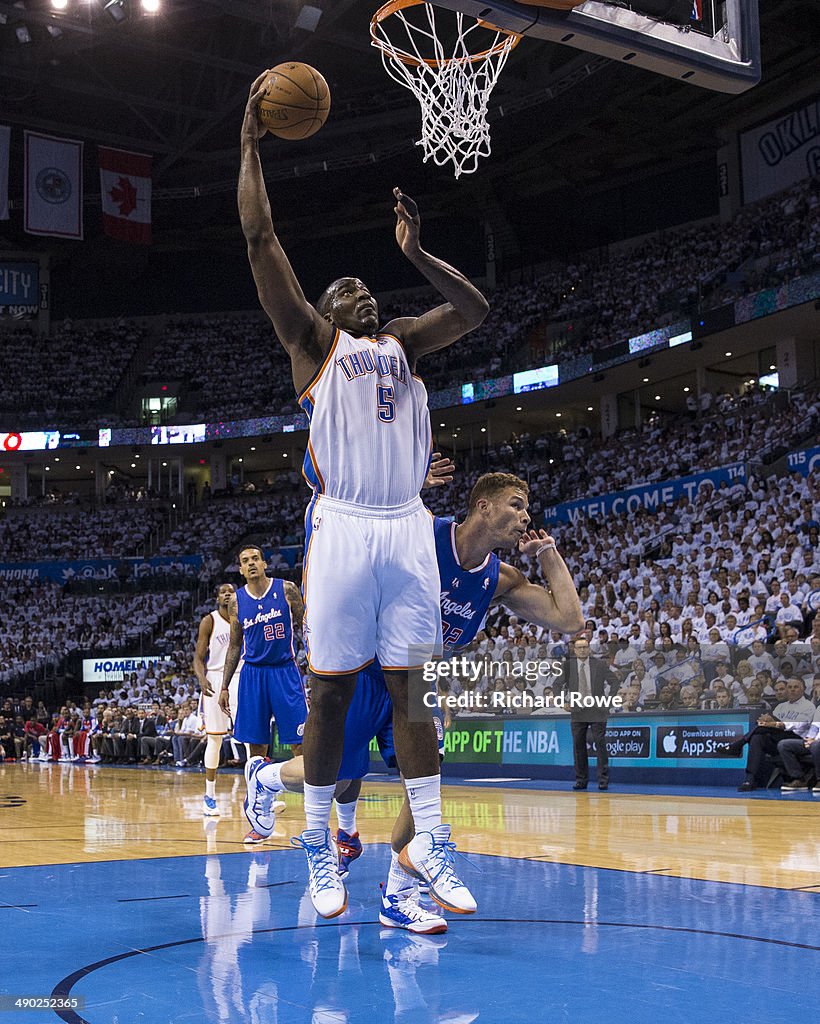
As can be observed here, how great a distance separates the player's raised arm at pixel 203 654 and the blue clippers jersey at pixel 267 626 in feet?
7.51

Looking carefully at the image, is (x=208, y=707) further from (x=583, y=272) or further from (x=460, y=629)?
(x=583, y=272)

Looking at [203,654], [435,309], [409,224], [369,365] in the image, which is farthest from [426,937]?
[203,654]

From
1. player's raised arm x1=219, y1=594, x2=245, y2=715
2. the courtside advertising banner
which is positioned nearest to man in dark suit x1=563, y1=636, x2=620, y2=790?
player's raised arm x1=219, y1=594, x2=245, y2=715

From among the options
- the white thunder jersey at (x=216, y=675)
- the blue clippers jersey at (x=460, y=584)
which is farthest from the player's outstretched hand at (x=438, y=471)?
the white thunder jersey at (x=216, y=675)

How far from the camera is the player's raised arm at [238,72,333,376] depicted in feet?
14.3

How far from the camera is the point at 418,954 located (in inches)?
149

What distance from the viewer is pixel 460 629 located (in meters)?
5.05

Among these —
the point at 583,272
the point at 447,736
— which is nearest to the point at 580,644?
the point at 447,736

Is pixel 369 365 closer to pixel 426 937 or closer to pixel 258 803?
pixel 426 937

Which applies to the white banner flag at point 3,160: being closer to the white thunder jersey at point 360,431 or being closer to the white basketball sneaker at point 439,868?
the white thunder jersey at point 360,431

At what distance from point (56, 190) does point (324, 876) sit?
96.0ft

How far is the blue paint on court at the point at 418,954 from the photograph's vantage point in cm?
302

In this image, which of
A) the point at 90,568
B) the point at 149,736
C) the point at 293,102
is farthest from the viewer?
the point at 90,568

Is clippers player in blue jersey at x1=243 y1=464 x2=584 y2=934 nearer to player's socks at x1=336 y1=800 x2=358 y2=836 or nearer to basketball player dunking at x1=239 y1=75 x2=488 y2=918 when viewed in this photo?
basketball player dunking at x1=239 y1=75 x2=488 y2=918
